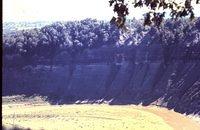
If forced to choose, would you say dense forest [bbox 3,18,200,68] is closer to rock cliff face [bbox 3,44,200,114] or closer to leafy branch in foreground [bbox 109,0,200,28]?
rock cliff face [bbox 3,44,200,114]

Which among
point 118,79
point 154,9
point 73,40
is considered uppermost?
point 154,9

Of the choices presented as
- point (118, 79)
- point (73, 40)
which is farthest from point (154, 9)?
point (73, 40)

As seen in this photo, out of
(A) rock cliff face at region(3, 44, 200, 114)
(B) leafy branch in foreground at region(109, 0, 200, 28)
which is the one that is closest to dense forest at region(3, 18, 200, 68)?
(A) rock cliff face at region(3, 44, 200, 114)

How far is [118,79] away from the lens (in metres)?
83.7

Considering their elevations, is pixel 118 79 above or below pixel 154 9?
below

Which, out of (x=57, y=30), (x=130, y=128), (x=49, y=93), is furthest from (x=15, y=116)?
(x=57, y=30)

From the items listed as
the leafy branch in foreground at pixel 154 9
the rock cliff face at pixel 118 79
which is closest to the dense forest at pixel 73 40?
the rock cliff face at pixel 118 79

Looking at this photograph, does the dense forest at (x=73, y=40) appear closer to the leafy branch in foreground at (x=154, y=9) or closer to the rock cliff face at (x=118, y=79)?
the rock cliff face at (x=118, y=79)

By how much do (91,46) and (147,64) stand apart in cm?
1173

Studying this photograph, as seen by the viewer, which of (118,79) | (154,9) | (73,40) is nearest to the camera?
(154,9)

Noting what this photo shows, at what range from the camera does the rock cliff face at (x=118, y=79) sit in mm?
76062

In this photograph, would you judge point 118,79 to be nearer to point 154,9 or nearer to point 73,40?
point 73,40

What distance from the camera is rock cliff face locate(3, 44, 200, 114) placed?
76062mm

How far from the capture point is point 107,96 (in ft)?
261
